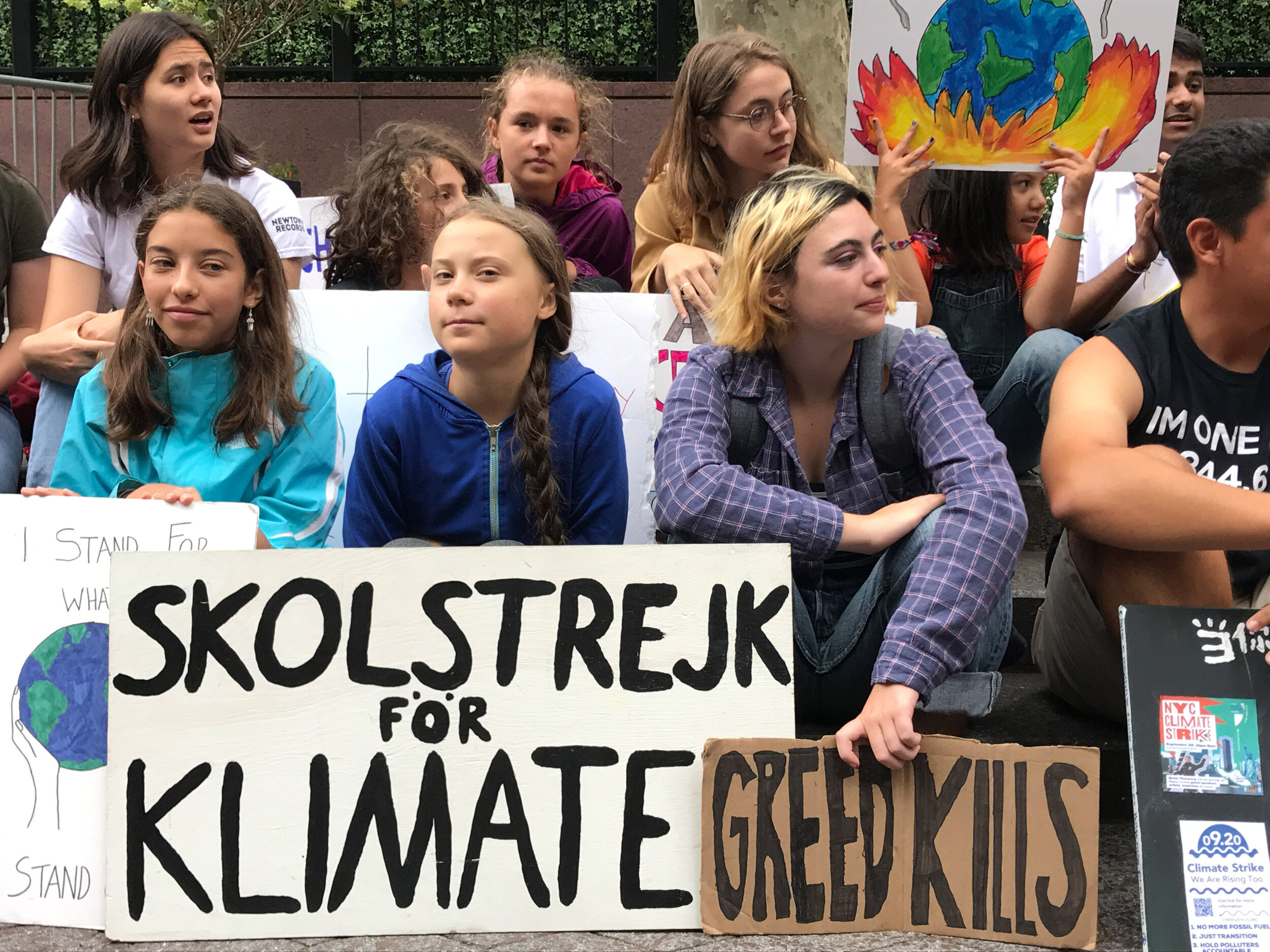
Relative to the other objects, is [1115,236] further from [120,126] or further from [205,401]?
[120,126]

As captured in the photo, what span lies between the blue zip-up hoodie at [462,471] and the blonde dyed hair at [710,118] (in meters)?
0.98

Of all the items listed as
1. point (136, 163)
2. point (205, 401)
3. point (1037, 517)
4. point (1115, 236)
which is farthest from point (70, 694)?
point (1115, 236)

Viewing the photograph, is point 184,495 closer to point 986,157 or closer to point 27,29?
point 986,157

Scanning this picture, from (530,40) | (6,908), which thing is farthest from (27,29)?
(6,908)

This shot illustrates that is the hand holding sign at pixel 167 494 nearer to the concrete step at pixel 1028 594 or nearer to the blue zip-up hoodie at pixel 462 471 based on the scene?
the blue zip-up hoodie at pixel 462 471

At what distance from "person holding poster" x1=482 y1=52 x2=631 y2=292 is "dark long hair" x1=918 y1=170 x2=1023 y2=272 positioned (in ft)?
3.27

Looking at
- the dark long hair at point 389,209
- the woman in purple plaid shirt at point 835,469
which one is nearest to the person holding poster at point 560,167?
the dark long hair at point 389,209

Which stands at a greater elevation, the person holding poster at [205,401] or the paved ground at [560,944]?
the person holding poster at [205,401]

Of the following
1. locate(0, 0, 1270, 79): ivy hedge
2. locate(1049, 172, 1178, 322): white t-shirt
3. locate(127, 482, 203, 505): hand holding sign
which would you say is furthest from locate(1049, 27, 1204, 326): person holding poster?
locate(0, 0, 1270, 79): ivy hedge

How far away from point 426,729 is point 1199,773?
1291 mm

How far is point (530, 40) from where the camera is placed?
909 cm

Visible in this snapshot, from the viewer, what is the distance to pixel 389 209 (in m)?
3.51

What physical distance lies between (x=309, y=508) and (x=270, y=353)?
0.37 metres

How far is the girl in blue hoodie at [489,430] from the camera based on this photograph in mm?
2617
